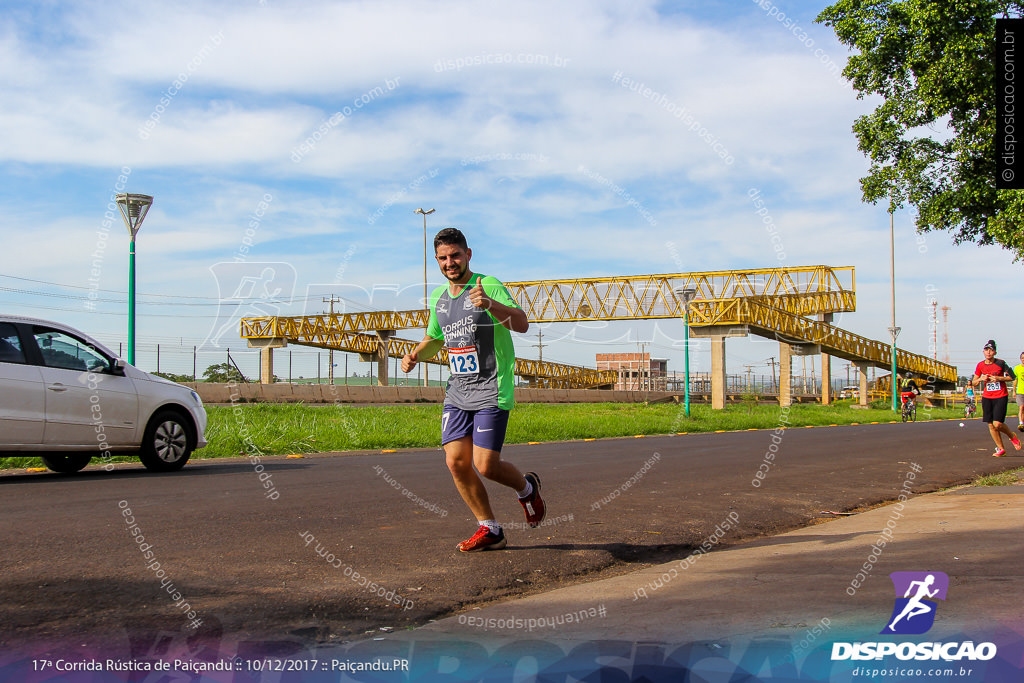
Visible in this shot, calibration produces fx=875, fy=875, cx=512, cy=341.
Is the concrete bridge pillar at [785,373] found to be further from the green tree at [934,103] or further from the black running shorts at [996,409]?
the black running shorts at [996,409]

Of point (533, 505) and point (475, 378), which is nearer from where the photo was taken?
point (475, 378)

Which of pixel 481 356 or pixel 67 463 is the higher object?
pixel 481 356

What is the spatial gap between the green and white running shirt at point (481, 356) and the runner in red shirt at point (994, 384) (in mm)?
10381

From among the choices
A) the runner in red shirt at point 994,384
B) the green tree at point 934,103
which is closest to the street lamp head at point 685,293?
the green tree at point 934,103

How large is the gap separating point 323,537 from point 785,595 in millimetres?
3067

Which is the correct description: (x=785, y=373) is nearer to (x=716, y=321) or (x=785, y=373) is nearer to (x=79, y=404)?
(x=716, y=321)

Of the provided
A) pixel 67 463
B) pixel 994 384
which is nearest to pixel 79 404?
pixel 67 463

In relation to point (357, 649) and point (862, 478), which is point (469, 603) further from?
point (862, 478)

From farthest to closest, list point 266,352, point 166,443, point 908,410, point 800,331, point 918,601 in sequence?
1. point 266,352
2. point 800,331
3. point 908,410
4. point 166,443
5. point 918,601

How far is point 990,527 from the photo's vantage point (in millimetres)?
5938

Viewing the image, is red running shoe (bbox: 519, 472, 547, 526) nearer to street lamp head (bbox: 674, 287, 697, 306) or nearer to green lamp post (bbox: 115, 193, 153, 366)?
green lamp post (bbox: 115, 193, 153, 366)

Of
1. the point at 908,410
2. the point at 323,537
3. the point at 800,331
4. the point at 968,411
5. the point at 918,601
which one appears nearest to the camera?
the point at 918,601

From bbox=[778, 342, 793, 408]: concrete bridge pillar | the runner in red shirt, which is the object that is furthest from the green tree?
bbox=[778, 342, 793, 408]: concrete bridge pillar

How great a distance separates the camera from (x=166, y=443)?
35.2 ft
